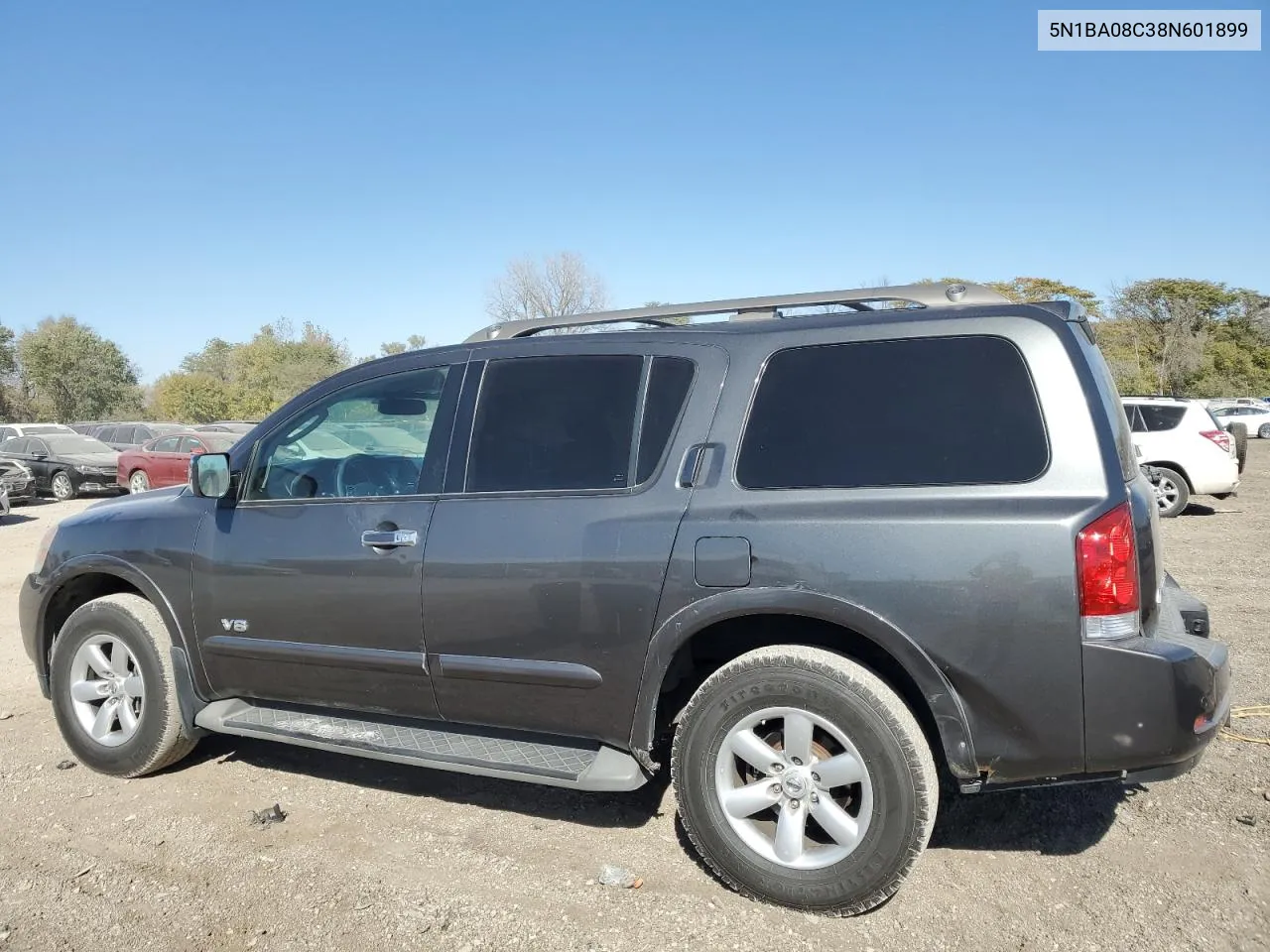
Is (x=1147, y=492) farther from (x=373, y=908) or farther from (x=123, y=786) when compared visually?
(x=123, y=786)

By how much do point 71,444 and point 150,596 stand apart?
61.0 ft

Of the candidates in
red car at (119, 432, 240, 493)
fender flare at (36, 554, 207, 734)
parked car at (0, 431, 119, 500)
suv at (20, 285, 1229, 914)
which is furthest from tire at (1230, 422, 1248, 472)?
parked car at (0, 431, 119, 500)

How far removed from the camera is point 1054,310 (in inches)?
115

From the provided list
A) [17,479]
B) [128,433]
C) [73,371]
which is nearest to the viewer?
[17,479]

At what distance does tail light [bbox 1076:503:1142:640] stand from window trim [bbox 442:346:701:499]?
1.33m

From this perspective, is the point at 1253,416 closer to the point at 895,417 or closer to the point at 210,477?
the point at 895,417

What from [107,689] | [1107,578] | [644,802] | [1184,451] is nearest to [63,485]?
[107,689]

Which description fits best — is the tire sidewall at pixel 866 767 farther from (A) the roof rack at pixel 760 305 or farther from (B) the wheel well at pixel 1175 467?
(B) the wheel well at pixel 1175 467

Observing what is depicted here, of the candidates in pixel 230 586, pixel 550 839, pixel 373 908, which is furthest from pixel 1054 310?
pixel 230 586

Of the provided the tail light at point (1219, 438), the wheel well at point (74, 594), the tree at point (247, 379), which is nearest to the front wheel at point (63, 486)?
the wheel well at point (74, 594)

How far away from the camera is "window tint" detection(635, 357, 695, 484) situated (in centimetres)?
324

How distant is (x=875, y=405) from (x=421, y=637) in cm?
185

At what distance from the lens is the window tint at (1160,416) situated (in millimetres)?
12367

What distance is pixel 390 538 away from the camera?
3525 mm
